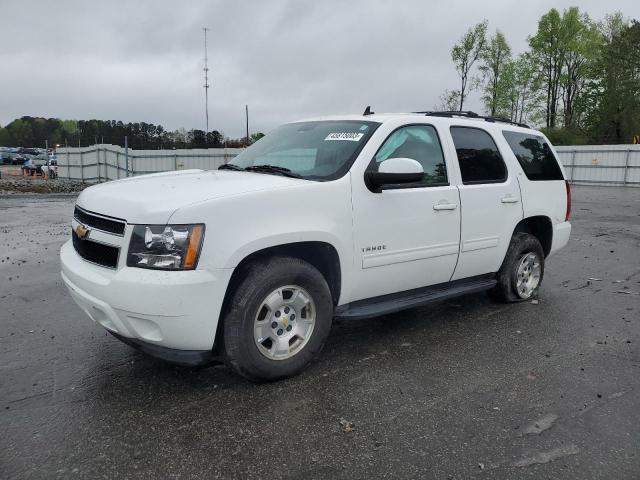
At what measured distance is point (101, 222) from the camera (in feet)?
10.8

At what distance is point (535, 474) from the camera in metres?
2.58

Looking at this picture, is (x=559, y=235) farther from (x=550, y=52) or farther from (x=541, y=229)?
(x=550, y=52)

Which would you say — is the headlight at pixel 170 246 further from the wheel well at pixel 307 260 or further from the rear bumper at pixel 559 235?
the rear bumper at pixel 559 235

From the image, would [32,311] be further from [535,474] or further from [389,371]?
[535,474]

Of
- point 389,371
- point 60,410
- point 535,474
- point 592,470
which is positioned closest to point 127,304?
point 60,410

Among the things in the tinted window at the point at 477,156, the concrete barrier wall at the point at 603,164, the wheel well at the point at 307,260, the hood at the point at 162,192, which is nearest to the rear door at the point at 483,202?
the tinted window at the point at 477,156

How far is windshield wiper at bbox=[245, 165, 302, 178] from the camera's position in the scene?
385 cm

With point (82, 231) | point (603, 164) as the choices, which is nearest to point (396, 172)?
point (82, 231)

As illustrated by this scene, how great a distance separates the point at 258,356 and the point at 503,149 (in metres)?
3.19

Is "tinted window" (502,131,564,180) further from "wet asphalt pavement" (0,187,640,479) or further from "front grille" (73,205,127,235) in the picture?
"front grille" (73,205,127,235)

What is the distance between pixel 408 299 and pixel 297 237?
1244 mm

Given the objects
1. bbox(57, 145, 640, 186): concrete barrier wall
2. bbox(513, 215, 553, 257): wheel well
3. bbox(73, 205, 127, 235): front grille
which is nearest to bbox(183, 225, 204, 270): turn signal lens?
bbox(73, 205, 127, 235): front grille

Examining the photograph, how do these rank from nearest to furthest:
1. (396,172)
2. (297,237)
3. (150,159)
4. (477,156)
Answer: (297,237) < (396,172) < (477,156) < (150,159)

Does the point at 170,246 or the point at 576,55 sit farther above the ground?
the point at 576,55
